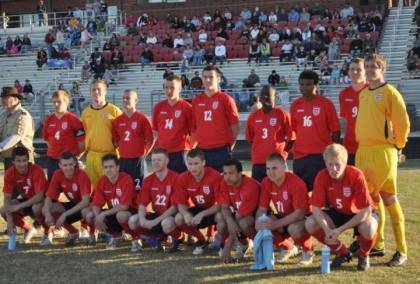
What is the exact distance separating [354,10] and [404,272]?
26.1 meters

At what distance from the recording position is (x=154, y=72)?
27984 millimetres

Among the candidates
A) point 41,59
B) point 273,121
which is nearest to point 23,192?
point 273,121

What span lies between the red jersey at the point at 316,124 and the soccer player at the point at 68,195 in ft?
8.97

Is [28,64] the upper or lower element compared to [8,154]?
upper

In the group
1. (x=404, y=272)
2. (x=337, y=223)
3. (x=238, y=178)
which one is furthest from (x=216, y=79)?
(x=404, y=272)

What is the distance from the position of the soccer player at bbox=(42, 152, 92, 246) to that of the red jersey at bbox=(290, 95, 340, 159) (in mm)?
Answer: 2733

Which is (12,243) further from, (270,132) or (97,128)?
(270,132)

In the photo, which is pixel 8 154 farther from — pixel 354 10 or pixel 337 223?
pixel 354 10

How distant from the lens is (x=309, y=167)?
7477mm

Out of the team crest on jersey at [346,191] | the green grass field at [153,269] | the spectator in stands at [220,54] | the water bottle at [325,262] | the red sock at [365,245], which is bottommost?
the green grass field at [153,269]

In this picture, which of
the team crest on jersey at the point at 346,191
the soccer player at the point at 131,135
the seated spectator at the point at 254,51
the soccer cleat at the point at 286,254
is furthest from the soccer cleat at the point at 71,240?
the seated spectator at the point at 254,51

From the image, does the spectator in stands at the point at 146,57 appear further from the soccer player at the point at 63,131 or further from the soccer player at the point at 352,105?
the soccer player at the point at 352,105

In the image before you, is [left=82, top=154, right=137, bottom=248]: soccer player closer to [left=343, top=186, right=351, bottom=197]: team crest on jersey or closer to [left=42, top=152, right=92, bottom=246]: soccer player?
[left=42, top=152, right=92, bottom=246]: soccer player

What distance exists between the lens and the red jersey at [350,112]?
24.3 feet
